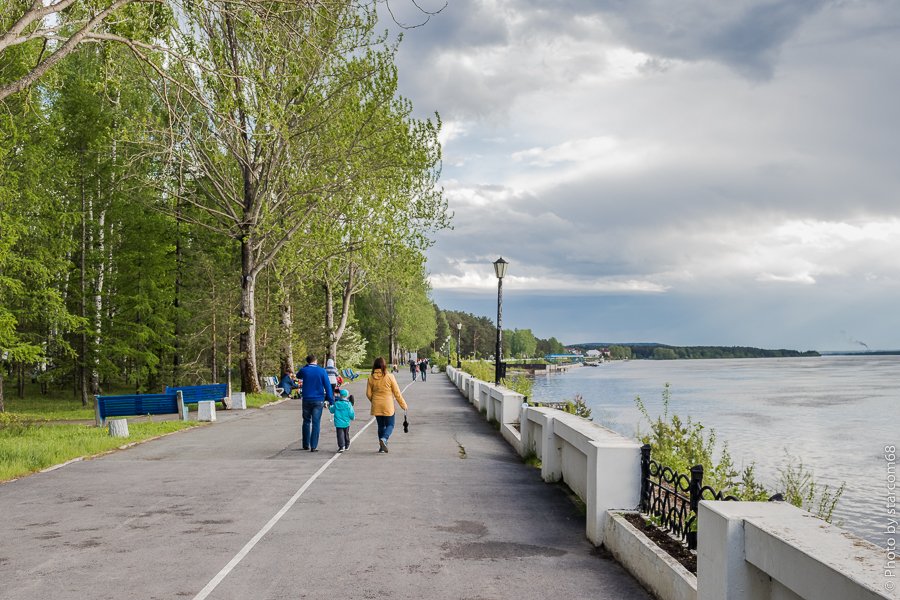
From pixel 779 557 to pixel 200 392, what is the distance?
20.9 m

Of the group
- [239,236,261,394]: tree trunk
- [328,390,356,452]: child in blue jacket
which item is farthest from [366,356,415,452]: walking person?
[239,236,261,394]: tree trunk

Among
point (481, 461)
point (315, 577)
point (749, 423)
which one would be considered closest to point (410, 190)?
point (749, 423)

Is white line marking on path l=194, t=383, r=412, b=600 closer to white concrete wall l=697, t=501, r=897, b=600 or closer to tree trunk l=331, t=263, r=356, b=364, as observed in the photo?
white concrete wall l=697, t=501, r=897, b=600

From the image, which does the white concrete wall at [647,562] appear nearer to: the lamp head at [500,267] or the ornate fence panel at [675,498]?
the ornate fence panel at [675,498]

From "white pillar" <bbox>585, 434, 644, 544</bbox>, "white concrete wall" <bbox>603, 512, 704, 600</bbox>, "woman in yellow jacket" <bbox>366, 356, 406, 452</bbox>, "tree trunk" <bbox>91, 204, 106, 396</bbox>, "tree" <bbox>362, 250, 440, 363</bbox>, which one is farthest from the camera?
"tree" <bbox>362, 250, 440, 363</bbox>

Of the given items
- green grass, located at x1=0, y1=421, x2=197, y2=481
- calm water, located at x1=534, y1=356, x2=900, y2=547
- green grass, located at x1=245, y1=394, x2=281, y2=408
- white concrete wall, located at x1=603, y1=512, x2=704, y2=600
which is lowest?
calm water, located at x1=534, y1=356, x2=900, y2=547

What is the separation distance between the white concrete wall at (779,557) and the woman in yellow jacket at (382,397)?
29.6 feet

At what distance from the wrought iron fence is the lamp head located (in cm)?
1577

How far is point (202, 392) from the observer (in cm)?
2197

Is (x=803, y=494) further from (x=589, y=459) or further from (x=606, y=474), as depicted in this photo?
(x=606, y=474)

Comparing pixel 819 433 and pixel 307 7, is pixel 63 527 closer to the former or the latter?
pixel 307 7

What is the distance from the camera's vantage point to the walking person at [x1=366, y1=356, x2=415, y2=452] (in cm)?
1284

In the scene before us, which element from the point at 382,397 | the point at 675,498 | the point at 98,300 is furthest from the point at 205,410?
the point at 98,300

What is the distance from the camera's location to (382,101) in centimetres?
2866
